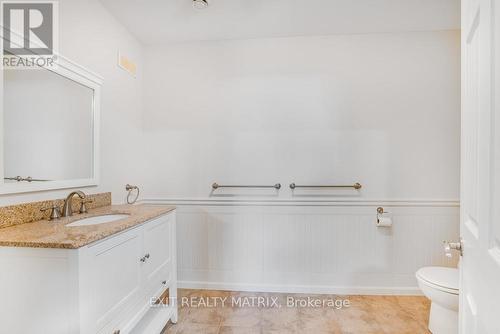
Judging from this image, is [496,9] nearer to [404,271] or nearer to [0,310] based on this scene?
[0,310]

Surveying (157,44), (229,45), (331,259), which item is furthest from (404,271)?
(157,44)

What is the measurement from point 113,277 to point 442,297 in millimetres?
1911

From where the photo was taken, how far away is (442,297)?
1.66 metres

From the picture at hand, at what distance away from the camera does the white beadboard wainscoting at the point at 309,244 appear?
2.32 meters

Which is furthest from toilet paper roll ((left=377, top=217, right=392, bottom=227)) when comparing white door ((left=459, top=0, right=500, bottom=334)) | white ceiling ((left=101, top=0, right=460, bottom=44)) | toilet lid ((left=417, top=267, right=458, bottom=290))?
white ceiling ((left=101, top=0, right=460, bottom=44))

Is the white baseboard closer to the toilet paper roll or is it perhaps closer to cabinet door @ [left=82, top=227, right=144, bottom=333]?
the toilet paper roll

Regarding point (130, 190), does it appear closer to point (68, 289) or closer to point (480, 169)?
point (68, 289)

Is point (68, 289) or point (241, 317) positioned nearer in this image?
point (68, 289)

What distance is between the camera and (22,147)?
4.52 ft

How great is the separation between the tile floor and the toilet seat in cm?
40

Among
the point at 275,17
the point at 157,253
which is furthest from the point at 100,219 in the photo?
the point at 275,17

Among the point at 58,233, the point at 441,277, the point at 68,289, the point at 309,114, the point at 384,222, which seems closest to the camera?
the point at 68,289

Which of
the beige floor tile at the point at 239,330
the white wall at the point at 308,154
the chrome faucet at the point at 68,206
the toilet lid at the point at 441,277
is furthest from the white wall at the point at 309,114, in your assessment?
the beige floor tile at the point at 239,330

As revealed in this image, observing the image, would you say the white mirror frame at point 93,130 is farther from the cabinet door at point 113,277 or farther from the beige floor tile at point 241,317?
the beige floor tile at point 241,317
